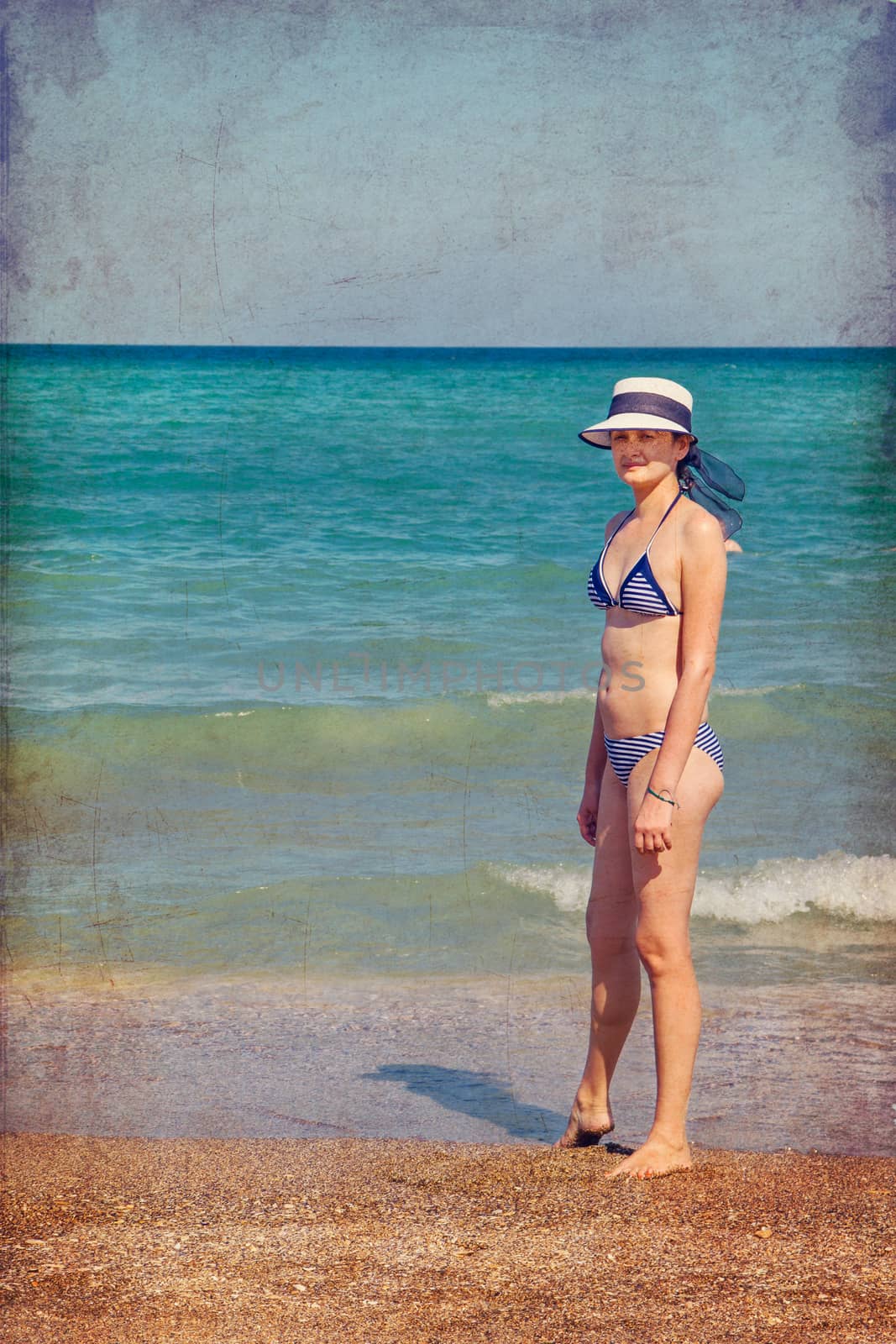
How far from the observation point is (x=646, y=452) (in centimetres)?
314

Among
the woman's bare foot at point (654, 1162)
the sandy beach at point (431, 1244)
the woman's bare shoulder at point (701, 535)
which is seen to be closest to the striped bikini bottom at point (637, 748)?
the woman's bare shoulder at point (701, 535)

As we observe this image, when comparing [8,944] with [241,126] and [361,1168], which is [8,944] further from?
[241,126]

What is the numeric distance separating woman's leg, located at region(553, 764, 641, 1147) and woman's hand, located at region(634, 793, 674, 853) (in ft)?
0.48

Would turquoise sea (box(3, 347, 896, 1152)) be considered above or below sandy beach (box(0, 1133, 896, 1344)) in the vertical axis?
below

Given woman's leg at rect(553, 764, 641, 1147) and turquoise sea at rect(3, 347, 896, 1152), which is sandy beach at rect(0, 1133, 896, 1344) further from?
turquoise sea at rect(3, 347, 896, 1152)

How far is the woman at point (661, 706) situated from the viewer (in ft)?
10.1

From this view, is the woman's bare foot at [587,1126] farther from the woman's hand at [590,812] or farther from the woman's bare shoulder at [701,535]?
the woman's bare shoulder at [701,535]

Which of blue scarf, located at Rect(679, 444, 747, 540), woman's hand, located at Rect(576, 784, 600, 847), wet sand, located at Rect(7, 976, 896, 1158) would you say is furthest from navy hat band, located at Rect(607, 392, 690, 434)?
wet sand, located at Rect(7, 976, 896, 1158)

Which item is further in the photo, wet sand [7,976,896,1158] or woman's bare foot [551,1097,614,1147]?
wet sand [7,976,896,1158]

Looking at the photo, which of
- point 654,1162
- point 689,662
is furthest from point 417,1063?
point 689,662

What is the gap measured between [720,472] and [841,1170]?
5.46ft

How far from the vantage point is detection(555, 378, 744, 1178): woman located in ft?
10.1

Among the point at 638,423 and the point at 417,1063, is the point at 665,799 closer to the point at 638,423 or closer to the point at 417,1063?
the point at 638,423

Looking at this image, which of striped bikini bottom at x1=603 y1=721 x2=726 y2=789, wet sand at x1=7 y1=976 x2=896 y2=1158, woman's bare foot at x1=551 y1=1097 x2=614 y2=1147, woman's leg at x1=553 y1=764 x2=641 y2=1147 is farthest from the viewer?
wet sand at x1=7 y1=976 x2=896 y2=1158
